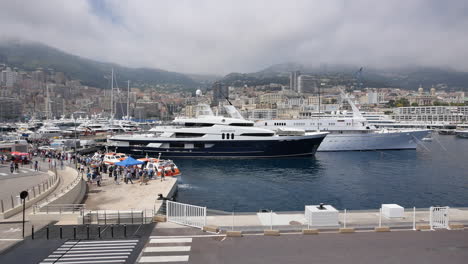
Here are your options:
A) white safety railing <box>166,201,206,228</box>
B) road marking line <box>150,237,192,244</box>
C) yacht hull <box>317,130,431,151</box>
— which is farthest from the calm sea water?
road marking line <box>150,237,192,244</box>

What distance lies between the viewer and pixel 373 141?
45219 millimetres

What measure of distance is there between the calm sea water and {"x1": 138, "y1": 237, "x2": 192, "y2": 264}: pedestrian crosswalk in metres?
9.03

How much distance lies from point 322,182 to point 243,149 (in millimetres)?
13059

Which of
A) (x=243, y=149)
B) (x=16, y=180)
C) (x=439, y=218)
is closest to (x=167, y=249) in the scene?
(x=439, y=218)

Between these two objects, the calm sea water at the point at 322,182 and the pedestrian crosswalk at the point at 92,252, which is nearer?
the pedestrian crosswalk at the point at 92,252

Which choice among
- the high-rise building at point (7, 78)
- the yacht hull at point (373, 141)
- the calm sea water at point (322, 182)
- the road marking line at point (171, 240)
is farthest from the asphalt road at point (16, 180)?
the high-rise building at point (7, 78)

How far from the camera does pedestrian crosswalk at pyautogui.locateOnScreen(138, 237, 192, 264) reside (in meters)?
7.11

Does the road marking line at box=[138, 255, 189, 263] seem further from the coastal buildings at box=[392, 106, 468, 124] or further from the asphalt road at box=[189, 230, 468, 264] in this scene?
the coastal buildings at box=[392, 106, 468, 124]

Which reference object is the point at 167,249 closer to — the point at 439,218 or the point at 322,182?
the point at 439,218

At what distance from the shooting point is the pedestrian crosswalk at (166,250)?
7.11 meters

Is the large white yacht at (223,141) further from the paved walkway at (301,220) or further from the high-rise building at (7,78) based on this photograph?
the high-rise building at (7,78)

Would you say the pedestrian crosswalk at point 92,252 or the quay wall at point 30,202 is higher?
the quay wall at point 30,202

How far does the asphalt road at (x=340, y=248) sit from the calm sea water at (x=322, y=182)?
8774 mm

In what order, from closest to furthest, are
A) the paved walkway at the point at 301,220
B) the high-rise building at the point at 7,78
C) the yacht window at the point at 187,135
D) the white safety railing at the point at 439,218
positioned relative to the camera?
1. the white safety railing at the point at 439,218
2. the paved walkway at the point at 301,220
3. the yacht window at the point at 187,135
4. the high-rise building at the point at 7,78
